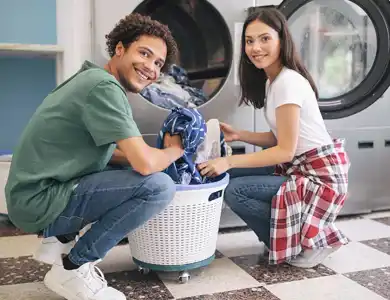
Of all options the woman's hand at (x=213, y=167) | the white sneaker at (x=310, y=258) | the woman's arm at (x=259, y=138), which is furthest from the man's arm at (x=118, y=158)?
the white sneaker at (x=310, y=258)

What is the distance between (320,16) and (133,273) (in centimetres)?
135

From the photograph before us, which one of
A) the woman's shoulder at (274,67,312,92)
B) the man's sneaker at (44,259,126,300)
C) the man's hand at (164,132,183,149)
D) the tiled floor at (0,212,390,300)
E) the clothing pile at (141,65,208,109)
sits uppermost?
the woman's shoulder at (274,67,312,92)

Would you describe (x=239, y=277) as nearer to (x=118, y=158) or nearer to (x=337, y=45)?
(x=118, y=158)

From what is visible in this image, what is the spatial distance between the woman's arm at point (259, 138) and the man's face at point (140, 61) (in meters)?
0.60

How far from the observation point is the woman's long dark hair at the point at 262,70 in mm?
1766

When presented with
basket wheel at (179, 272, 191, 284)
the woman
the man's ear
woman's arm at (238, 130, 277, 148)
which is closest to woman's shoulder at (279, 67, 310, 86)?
the woman

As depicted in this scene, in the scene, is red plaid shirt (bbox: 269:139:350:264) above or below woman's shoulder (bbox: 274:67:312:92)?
below

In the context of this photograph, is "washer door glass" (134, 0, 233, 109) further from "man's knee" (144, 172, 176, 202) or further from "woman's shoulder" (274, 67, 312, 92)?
"man's knee" (144, 172, 176, 202)

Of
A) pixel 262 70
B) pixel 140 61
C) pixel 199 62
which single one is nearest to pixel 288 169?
pixel 262 70

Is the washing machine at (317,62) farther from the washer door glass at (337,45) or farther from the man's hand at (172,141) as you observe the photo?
the man's hand at (172,141)

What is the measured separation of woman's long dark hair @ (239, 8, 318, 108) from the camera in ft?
5.79

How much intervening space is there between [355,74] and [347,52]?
0.11 m

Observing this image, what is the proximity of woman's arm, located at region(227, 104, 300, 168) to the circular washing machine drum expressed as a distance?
38 cm

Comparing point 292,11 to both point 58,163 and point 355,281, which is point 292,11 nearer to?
point 355,281
